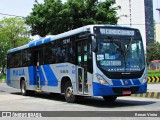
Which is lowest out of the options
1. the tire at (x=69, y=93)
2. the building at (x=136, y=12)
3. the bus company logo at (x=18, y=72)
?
the tire at (x=69, y=93)

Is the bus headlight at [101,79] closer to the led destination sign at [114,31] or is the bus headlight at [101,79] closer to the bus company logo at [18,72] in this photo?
the led destination sign at [114,31]

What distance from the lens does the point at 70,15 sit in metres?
27.9

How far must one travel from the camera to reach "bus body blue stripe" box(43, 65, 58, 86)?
56.2 ft

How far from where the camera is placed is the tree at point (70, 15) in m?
27.9

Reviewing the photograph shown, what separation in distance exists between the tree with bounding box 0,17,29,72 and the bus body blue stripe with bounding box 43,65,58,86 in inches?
2117

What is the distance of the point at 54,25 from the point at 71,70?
13643 millimetres

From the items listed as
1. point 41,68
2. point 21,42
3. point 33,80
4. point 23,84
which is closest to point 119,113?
point 41,68

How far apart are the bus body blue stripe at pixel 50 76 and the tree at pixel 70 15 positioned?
398 inches

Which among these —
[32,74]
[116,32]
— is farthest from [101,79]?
[32,74]

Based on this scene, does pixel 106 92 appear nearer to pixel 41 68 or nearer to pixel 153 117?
pixel 153 117

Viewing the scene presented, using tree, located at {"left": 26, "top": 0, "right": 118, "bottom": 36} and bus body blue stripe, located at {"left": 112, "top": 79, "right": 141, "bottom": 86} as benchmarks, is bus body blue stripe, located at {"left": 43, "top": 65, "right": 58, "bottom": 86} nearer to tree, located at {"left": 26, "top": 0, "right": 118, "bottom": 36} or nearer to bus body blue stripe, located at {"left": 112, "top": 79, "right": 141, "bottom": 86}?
bus body blue stripe, located at {"left": 112, "top": 79, "right": 141, "bottom": 86}

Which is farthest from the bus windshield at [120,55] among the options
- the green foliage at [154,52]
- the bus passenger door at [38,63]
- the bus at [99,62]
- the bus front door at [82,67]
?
the green foliage at [154,52]

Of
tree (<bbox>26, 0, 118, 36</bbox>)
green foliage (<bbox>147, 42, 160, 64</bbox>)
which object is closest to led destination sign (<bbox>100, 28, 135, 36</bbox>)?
tree (<bbox>26, 0, 118, 36</bbox>)

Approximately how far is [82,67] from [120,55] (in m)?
1.65
